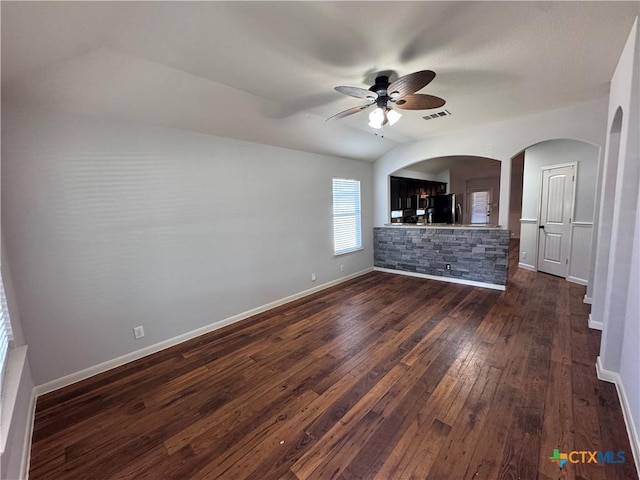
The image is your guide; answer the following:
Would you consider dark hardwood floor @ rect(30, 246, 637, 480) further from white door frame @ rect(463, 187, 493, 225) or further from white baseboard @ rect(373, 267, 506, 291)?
white door frame @ rect(463, 187, 493, 225)

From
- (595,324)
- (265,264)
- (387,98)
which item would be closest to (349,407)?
(265,264)

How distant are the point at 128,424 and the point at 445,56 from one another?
371 centimetres

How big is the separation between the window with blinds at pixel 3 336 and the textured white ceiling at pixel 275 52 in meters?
1.50

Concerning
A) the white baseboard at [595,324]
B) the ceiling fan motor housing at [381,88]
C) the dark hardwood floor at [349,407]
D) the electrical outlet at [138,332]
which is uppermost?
the ceiling fan motor housing at [381,88]

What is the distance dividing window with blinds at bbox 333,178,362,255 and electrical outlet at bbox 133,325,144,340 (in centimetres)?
317

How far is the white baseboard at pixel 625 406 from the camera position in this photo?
150cm

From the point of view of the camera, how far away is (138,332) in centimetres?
269

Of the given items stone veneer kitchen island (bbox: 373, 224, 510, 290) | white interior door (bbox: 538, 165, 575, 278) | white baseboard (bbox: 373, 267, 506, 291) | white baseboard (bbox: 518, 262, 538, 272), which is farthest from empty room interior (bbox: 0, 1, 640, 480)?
white baseboard (bbox: 518, 262, 538, 272)

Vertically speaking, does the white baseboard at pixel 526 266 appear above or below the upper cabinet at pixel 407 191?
below

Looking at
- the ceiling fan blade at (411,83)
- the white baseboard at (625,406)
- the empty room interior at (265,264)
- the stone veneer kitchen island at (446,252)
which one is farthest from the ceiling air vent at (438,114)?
the white baseboard at (625,406)

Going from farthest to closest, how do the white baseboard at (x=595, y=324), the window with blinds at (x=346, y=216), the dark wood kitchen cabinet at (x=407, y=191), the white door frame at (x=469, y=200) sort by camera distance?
the white door frame at (x=469, y=200), the dark wood kitchen cabinet at (x=407, y=191), the window with blinds at (x=346, y=216), the white baseboard at (x=595, y=324)

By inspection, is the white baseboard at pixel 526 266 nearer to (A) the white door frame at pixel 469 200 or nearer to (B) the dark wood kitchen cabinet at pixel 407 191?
(B) the dark wood kitchen cabinet at pixel 407 191

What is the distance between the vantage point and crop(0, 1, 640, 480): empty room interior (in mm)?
1615

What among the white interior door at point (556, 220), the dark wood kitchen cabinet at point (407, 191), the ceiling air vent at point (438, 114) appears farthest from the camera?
the dark wood kitchen cabinet at point (407, 191)
